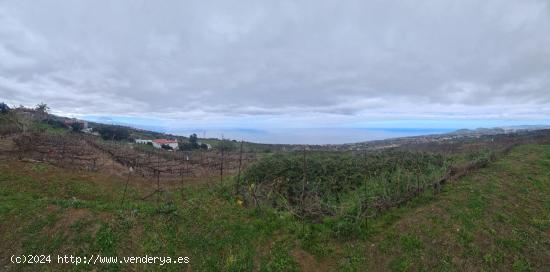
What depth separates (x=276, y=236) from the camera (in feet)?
26.0

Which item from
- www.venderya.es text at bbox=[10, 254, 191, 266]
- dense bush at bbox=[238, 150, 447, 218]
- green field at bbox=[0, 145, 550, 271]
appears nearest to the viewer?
www.venderya.es text at bbox=[10, 254, 191, 266]

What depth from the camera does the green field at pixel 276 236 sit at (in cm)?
685

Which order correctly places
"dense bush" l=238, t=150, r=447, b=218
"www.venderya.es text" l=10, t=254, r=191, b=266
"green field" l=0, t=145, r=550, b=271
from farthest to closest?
"dense bush" l=238, t=150, r=447, b=218 < "green field" l=0, t=145, r=550, b=271 < "www.venderya.es text" l=10, t=254, r=191, b=266

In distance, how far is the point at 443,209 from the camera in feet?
29.6

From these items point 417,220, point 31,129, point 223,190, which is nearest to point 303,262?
point 417,220

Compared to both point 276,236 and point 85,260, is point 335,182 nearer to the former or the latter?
point 276,236

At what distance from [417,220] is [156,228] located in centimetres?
719

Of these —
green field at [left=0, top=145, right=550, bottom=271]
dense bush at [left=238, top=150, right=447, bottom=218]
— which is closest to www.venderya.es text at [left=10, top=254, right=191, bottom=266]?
green field at [left=0, top=145, right=550, bottom=271]

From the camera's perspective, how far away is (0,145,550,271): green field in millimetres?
6852

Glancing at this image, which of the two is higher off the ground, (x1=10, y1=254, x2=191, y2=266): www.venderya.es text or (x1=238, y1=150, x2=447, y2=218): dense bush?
(x1=238, y1=150, x2=447, y2=218): dense bush

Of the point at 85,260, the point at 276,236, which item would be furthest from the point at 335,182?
the point at 85,260

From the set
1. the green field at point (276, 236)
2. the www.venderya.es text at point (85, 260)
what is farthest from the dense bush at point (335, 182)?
the www.venderya.es text at point (85, 260)

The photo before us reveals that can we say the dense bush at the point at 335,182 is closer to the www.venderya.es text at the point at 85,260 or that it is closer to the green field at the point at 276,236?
the green field at the point at 276,236

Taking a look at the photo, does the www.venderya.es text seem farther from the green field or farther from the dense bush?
the dense bush
